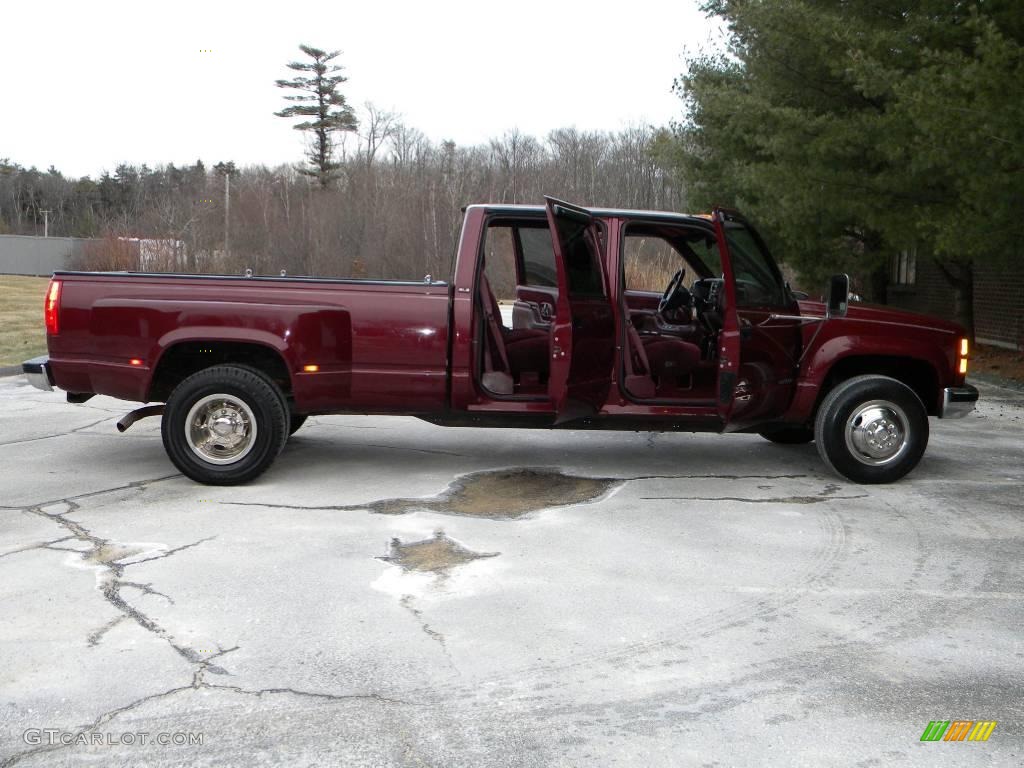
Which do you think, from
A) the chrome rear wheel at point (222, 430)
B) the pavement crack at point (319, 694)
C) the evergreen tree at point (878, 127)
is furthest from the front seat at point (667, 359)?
the evergreen tree at point (878, 127)

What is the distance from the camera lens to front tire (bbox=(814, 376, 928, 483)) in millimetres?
7129

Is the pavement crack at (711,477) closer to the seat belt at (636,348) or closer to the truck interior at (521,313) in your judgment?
the seat belt at (636,348)

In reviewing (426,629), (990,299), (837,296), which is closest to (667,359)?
(837,296)

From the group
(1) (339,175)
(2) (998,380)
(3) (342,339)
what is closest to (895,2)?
(2) (998,380)

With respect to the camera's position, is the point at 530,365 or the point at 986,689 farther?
the point at 530,365

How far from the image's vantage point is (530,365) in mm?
7676

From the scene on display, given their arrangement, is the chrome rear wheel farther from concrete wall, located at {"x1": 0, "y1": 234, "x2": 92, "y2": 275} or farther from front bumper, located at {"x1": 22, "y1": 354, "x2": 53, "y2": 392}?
concrete wall, located at {"x1": 0, "y1": 234, "x2": 92, "y2": 275}

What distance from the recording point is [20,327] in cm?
1936

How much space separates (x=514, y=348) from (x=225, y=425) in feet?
7.44

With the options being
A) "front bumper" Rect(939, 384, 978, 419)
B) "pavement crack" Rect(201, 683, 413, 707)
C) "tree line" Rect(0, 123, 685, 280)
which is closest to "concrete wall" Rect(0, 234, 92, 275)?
"tree line" Rect(0, 123, 685, 280)

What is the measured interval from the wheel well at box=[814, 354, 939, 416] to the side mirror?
49 centimetres

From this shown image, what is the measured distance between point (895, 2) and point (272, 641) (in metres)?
13.8

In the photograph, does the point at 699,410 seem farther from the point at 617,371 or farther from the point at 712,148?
the point at 712,148

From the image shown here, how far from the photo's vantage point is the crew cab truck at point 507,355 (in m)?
6.73
